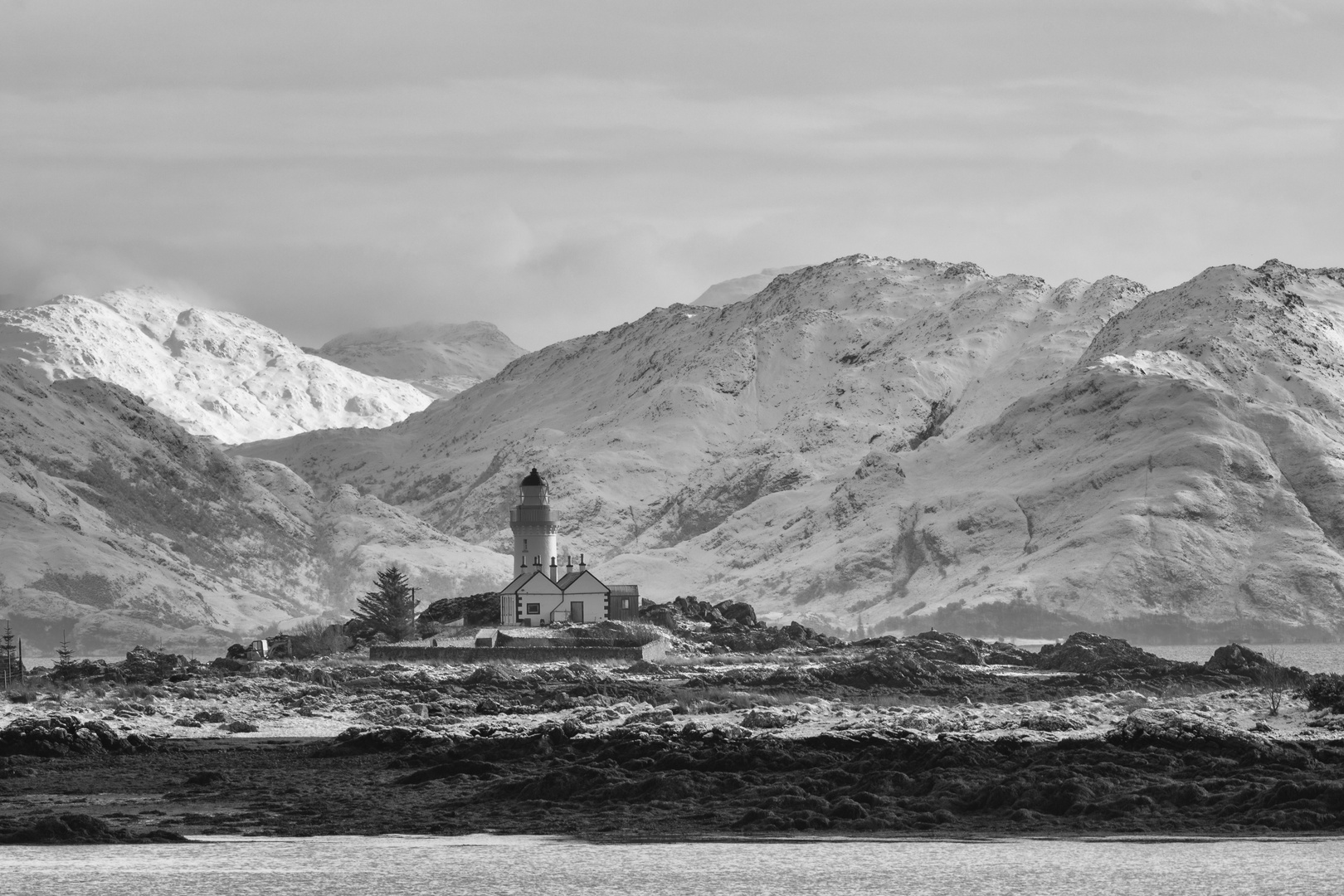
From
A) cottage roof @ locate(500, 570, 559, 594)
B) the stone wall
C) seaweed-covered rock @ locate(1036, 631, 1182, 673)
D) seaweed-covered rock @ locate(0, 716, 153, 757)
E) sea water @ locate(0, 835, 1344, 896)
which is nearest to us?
sea water @ locate(0, 835, 1344, 896)

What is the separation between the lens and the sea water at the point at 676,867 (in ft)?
108

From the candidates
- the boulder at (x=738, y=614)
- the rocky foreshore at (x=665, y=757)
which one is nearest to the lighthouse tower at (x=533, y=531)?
the boulder at (x=738, y=614)

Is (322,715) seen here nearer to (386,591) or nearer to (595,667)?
(595,667)

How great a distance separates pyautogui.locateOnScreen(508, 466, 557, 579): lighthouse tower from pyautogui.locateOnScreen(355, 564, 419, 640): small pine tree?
23.6 ft

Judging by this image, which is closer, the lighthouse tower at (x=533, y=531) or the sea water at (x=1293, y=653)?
the lighthouse tower at (x=533, y=531)

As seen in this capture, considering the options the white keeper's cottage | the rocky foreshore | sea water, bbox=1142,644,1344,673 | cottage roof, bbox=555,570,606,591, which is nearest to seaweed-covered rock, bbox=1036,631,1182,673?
sea water, bbox=1142,644,1344,673

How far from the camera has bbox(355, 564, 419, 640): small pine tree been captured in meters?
116

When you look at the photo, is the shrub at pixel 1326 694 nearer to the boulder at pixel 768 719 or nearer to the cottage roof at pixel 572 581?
the boulder at pixel 768 719

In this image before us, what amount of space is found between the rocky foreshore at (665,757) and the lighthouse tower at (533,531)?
38283 millimetres

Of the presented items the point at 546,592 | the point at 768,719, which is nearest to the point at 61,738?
the point at 768,719

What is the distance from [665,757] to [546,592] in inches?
2685

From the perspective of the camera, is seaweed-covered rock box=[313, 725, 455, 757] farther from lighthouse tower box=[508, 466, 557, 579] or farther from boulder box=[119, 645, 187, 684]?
lighthouse tower box=[508, 466, 557, 579]

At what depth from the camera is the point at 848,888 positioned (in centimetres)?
3294

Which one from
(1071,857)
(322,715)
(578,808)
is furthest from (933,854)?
(322,715)
